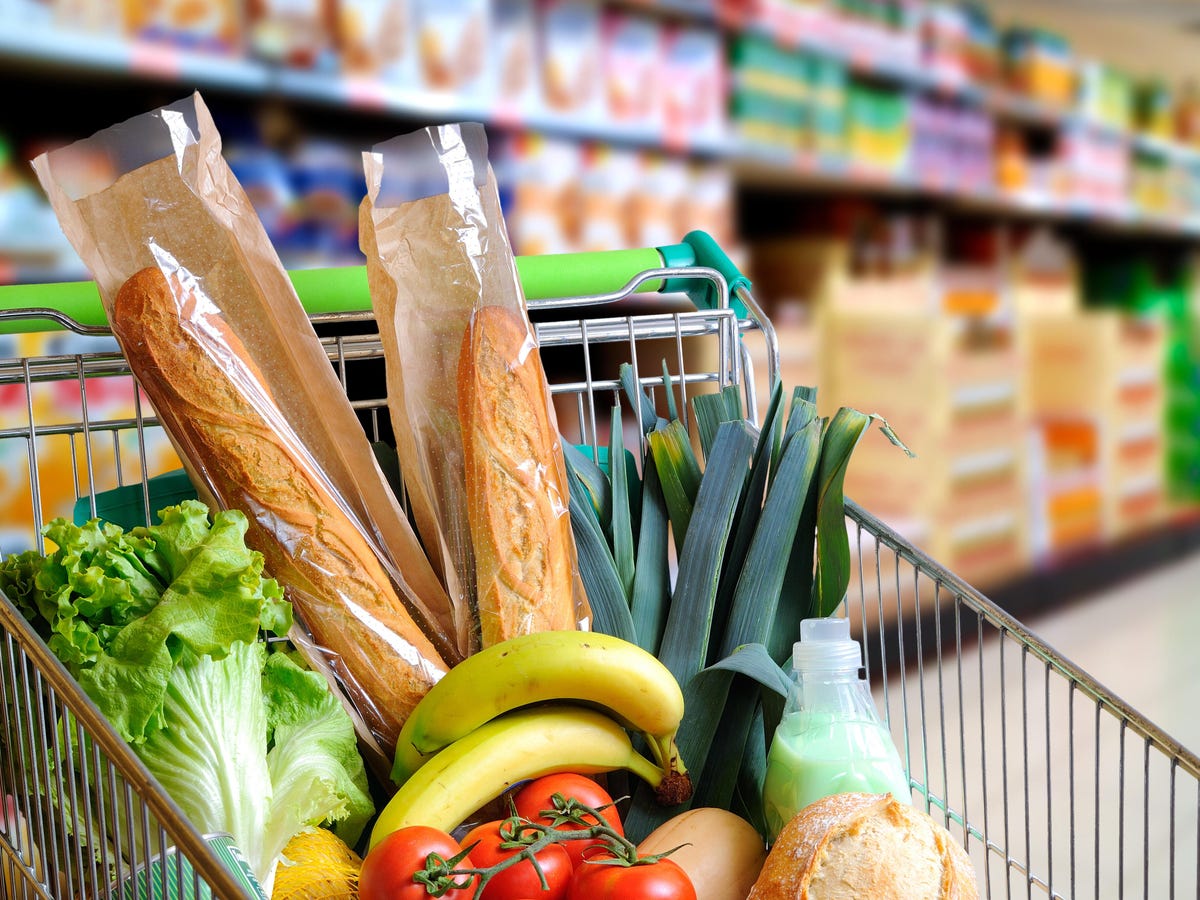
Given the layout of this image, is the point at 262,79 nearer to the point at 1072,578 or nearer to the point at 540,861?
the point at 540,861

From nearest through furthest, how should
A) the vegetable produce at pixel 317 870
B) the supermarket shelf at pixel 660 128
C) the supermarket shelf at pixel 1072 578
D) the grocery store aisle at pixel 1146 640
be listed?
the vegetable produce at pixel 317 870 → the supermarket shelf at pixel 660 128 → the grocery store aisle at pixel 1146 640 → the supermarket shelf at pixel 1072 578

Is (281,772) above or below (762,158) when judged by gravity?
below

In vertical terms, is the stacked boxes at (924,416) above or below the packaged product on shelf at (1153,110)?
below

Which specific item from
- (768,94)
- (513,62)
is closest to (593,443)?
(513,62)

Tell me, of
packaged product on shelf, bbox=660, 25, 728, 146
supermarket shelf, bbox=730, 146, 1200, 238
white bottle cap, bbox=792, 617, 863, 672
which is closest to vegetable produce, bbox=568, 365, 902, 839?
white bottle cap, bbox=792, 617, 863, 672

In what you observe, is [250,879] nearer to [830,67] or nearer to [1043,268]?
[830,67]

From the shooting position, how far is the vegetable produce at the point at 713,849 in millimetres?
865

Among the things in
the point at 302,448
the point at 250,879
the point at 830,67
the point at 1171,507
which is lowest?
the point at 1171,507

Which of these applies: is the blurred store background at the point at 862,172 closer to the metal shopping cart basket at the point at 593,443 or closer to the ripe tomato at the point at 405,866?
the metal shopping cart basket at the point at 593,443

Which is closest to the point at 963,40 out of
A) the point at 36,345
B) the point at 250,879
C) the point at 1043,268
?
the point at 1043,268

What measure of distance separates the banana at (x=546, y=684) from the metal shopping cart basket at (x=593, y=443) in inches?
7.5

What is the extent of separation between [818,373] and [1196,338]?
2.97 m

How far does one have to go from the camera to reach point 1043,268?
4.84m

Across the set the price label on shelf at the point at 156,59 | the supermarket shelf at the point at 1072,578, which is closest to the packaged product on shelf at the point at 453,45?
the price label on shelf at the point at 156,59
